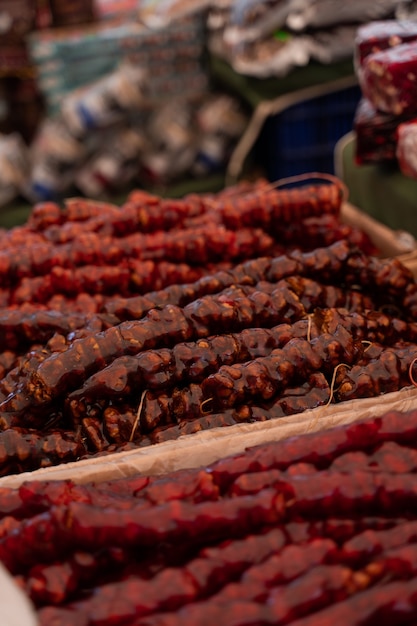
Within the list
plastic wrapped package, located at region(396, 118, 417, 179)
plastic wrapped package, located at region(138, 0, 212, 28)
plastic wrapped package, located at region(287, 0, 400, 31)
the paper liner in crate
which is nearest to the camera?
the paper liner in crate

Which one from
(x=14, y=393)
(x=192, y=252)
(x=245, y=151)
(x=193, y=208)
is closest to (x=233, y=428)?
(x=14, y=393)

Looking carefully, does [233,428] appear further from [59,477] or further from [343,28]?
[343,28]

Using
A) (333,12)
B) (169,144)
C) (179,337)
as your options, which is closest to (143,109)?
(169,144)

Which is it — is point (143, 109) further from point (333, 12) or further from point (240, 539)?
point (240, 539)

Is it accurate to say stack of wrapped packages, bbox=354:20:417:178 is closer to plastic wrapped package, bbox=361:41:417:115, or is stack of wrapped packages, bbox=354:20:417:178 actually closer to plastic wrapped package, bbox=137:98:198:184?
plastic wrapped package, bbox=361:41:417:115

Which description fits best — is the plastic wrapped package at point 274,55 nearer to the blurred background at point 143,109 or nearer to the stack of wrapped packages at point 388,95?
the blurred background at point 143,109

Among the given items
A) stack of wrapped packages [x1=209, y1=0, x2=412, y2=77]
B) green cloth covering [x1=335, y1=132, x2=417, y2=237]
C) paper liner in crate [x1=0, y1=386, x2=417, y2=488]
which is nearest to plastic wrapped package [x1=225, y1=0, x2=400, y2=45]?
stack of wrapped packages [x1=209, y1=0, x2=412, y2=77]
